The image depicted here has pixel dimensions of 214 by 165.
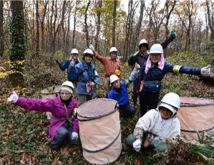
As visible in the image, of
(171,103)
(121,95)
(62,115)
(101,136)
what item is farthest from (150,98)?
(62,115)

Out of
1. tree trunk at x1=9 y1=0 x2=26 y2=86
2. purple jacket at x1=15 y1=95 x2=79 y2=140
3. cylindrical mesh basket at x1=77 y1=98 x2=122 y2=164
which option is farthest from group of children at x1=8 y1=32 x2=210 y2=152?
tree trunk at x1=9 y1=0 x2=26 y2=86

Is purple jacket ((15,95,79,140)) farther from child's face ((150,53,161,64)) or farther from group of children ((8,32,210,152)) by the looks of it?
child's face ((150,53,161,64))

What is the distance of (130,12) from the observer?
2048 cm

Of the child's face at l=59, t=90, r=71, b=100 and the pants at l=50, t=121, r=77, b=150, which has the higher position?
the child's face at l=59, t=90, r=71, b=100

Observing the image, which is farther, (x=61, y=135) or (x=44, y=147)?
(x=44, y=147)

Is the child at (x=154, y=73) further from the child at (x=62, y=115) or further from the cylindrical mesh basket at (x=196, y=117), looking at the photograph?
the child at (x=62, y=115)

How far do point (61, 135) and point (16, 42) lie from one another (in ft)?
15.6

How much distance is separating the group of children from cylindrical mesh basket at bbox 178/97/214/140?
43cm

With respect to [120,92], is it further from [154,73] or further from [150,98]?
[154,73]

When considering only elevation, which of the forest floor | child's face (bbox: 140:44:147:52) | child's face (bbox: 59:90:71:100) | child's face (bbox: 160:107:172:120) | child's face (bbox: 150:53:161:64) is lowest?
the forest floor

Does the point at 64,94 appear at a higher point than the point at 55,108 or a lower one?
higher

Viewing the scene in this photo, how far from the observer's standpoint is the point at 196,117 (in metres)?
3.26

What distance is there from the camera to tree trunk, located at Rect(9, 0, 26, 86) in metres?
6.38

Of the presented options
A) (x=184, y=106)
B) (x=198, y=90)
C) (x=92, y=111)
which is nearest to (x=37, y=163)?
(x=92, y=111)
